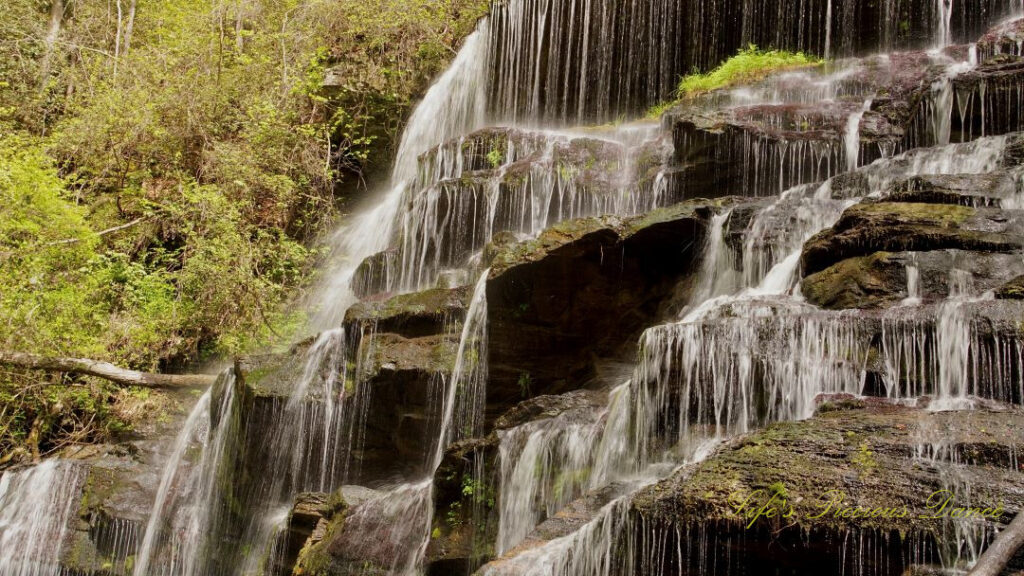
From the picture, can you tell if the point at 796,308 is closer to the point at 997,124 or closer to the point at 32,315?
the point at 997,124

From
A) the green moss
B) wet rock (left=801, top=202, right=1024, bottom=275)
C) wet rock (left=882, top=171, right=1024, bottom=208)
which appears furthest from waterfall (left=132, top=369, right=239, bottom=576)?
wet rock (left=882, top=171, right=1024, bottom=208)

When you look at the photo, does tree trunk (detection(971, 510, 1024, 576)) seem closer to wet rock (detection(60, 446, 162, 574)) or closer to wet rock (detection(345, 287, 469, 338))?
wet rock (detection(345, 287, 469, 338))

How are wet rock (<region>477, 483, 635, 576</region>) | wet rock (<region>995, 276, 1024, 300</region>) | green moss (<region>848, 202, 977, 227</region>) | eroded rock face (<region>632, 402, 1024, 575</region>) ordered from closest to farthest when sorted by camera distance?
eroded rock face (<region>632, 402, 1024, 575</region>)
wet rock (<region>477, 483, 635, 576</region>)
wet rock (<region>995, 276, 1024, 300</region>)
green moss (<region>848, 202, 977, 227</region>)

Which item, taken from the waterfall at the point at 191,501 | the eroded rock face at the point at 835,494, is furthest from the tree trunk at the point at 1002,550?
the waterfall at the point at 191,501

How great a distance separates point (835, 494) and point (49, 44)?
21.8m

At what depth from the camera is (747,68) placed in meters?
16.6

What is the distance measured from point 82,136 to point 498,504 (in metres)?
15.8

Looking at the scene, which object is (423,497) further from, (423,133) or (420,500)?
(423,133)

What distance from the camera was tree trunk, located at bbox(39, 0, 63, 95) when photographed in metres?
20.7

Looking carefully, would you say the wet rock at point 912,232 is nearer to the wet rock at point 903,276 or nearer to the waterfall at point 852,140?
the wet rock at point 903,276

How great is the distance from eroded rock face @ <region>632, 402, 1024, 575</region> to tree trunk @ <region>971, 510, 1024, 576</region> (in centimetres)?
26

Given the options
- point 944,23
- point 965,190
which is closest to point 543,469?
point 965,190

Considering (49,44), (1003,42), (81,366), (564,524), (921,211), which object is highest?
(49,44)

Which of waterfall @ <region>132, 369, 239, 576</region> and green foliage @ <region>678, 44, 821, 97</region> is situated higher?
green foliage @ <region>678, 44, 821, 97</region>
